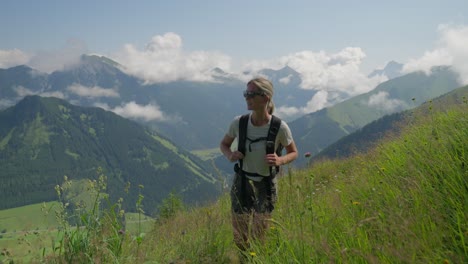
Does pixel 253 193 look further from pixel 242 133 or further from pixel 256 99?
pixel 256 99

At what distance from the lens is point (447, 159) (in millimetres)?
3285

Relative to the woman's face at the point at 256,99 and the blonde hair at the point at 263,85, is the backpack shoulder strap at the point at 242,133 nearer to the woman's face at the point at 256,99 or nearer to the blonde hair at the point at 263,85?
the woman's face at the point at 256,99

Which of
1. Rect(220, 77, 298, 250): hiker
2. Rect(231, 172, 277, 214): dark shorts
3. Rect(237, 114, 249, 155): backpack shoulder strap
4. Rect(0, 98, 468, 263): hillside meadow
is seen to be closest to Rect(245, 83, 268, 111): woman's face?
Rect(220, 77, 298, 250): hiker

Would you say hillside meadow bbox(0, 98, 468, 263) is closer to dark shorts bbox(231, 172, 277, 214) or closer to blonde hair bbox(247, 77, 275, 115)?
dark shorts bbox(231, 172, 277, 214)

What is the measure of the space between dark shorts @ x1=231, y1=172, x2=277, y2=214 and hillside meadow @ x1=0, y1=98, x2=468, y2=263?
0.89 feet

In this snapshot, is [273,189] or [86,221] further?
[273,189]

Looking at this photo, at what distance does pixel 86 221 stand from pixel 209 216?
1.68 metres

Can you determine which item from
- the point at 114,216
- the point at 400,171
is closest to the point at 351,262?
the point at 400,171

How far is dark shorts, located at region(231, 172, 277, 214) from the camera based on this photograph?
16.3ft

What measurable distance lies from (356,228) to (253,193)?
232cm

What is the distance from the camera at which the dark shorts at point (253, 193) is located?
497 cm

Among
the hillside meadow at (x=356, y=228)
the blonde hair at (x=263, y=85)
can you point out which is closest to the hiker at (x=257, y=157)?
the blonde hair at (x=263, y=85)

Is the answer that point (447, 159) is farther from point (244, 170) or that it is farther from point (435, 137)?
point (244, 170)

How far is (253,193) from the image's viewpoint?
16.5 ft
